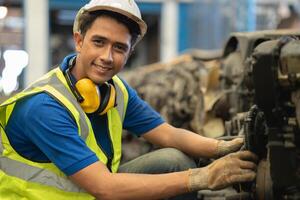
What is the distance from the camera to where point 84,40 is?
1.79 metres

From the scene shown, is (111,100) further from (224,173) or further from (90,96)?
(224,173)

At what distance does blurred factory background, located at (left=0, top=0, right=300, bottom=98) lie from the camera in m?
5.30

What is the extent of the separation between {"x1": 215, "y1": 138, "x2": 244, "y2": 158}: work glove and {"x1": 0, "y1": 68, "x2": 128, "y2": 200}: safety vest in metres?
0.41

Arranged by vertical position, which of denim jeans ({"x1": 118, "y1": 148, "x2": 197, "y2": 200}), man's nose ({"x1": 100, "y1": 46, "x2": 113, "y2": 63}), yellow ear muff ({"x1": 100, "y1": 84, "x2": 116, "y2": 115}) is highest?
man's nose ({"x1": 100, "y1": 46, "x2": 113, "y2": 63})

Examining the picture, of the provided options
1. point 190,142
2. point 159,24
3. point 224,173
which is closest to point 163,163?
point 190,142

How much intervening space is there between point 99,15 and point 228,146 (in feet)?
1.98

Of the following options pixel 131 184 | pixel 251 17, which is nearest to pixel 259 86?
pixel 131 184

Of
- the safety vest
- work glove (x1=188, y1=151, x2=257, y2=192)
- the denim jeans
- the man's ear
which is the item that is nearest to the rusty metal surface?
work glove (x1=188, y1=151, x2=257, y2=192)

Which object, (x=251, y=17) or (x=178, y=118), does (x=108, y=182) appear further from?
(x=251, y=17)

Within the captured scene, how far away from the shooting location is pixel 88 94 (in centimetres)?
174

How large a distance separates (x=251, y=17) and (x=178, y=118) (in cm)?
210

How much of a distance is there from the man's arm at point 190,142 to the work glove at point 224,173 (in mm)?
270

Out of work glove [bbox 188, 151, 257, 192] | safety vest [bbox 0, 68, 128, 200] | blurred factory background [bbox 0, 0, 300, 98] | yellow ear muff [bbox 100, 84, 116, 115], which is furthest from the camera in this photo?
blurred factory background [bbox 0, 0, 300, 98]

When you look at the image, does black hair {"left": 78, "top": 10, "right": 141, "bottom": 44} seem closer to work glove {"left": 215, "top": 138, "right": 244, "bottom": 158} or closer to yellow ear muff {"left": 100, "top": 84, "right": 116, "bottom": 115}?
yellow ear muff {"left": 100, "top": 84, "right": 116, "bottom": 115}
